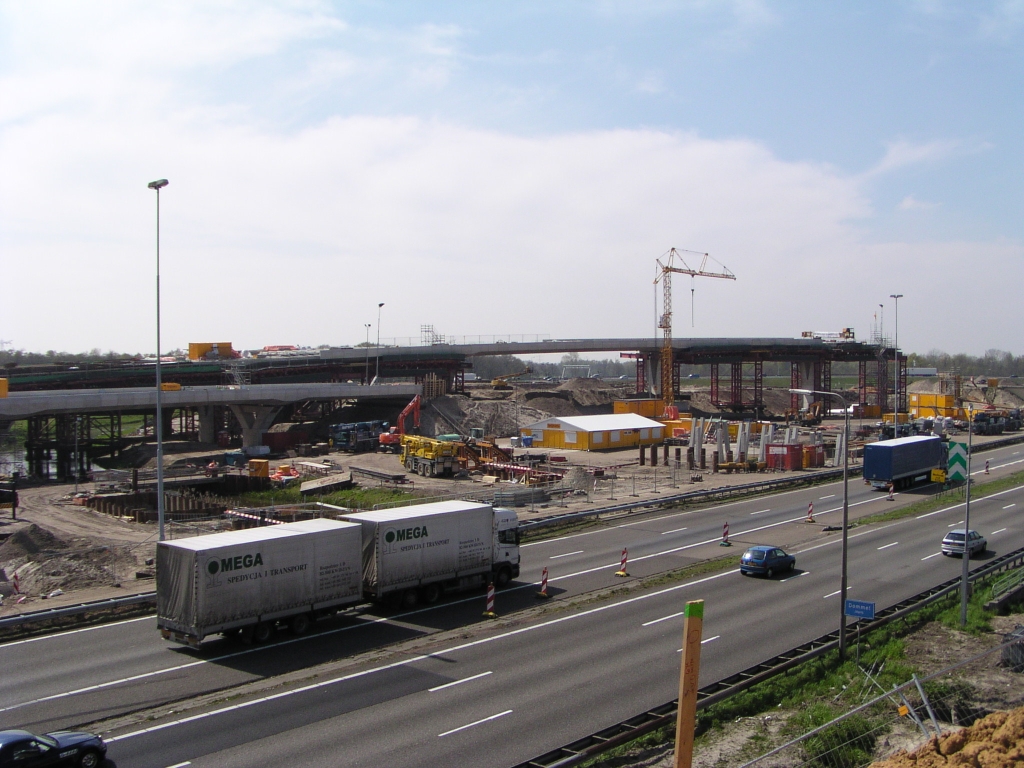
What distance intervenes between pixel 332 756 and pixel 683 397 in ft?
472

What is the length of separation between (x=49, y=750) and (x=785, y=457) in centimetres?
6305

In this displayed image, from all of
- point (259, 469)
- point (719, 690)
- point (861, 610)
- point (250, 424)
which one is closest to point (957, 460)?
point (861, 610)

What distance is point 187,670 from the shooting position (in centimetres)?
2111

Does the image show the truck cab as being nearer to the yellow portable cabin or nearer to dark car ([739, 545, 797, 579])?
dark car ([739, 545, 797, 579])

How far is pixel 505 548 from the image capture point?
30.3 meters

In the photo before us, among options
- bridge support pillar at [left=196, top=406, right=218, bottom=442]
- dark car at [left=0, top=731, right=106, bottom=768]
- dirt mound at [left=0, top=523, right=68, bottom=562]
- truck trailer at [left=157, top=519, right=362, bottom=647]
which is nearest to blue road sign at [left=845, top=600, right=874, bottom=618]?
truck trailer at [left=157, top=519, right=362, bottom=647]

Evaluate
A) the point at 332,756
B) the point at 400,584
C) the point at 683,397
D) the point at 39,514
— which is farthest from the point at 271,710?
the point at 683,397

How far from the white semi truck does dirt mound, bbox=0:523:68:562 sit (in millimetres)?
20056

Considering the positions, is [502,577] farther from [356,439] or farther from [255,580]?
[356,439]

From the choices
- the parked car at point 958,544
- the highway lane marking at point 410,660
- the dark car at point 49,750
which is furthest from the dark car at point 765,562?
the dark car at point 49,750

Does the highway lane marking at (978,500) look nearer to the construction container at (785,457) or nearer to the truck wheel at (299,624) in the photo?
the construction container at (785,457)

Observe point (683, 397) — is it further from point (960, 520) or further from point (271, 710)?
point (271, 710)

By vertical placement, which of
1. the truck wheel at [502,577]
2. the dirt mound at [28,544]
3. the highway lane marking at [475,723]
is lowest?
the dirt mound at [28,544]

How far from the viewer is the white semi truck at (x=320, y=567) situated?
72.1ft
